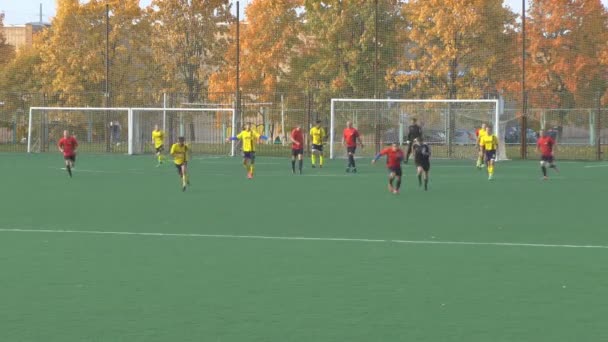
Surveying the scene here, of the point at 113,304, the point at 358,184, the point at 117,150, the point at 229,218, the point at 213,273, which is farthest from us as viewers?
the point at 117,150

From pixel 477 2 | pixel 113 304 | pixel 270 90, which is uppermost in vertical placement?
pixel 477 2

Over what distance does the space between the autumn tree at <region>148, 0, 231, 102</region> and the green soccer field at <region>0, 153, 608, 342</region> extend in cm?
4014

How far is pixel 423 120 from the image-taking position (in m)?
51.5

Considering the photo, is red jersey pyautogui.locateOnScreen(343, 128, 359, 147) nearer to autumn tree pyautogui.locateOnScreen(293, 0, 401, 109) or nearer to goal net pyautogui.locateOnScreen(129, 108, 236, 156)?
goal net pyautogui.locateOnScreen(129, 108, 236, 156)

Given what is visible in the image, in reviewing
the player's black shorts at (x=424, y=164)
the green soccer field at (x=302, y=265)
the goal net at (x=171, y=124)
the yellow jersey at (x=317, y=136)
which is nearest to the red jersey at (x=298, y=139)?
the yellow jersey at (x=317, y=136)

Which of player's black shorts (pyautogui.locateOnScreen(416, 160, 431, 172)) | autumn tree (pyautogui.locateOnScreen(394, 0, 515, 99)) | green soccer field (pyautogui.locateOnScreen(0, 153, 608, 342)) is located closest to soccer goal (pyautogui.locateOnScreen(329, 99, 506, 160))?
autumn tree (pyautogui.locateOnScreen(394, 0, 515, 99))

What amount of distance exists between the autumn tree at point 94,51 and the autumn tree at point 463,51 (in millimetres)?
15572

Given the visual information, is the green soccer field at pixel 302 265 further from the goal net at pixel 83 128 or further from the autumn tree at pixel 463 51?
the autumn tree at pixel 463 51

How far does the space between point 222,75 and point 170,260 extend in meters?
51.1

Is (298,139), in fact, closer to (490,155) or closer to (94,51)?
(490,155)

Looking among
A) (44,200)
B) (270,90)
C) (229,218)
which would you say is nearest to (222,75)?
(270,90)

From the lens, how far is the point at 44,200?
2378 cm

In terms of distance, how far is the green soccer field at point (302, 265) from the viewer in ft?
31.2

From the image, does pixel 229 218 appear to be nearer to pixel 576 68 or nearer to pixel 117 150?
pixel 117 150
